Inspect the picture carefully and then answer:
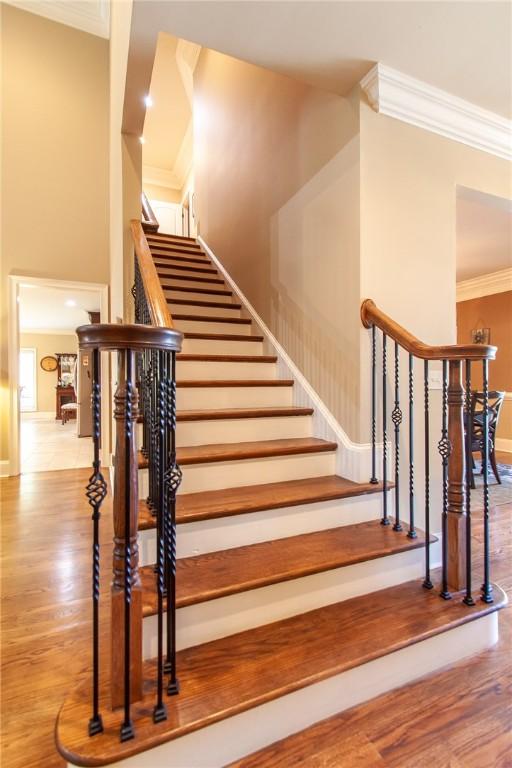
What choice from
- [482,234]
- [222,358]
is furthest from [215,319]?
[482,234]

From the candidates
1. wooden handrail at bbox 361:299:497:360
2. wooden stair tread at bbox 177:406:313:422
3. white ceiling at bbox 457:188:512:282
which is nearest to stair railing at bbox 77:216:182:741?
wooden stair tread at bbox 177:406:313:422

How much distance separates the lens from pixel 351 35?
5.82ft

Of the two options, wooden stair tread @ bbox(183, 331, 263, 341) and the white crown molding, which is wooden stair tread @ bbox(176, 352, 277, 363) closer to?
wooden stair tread @ bbox(183, 331, 263, 341)

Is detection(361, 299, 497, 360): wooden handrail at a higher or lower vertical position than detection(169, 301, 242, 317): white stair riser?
lower

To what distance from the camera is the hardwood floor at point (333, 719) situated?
1100 millimetres

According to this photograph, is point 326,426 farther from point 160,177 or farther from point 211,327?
point 160,177

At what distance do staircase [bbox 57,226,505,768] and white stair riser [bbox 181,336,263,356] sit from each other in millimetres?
673

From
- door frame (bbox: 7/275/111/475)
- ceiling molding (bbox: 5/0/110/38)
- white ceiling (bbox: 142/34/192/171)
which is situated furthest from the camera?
white ceiling (bbox: 142/34/192/171)

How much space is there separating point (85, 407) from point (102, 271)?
2.97 m

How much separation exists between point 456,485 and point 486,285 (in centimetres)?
595

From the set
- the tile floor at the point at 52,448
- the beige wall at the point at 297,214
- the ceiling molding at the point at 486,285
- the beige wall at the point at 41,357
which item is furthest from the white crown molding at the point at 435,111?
the beige wall at the point at 41,357

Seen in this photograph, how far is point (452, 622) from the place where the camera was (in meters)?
1.43

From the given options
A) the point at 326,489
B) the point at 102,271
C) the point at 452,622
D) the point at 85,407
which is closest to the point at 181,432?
the point at 326,489

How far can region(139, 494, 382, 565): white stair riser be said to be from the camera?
5.17ft
